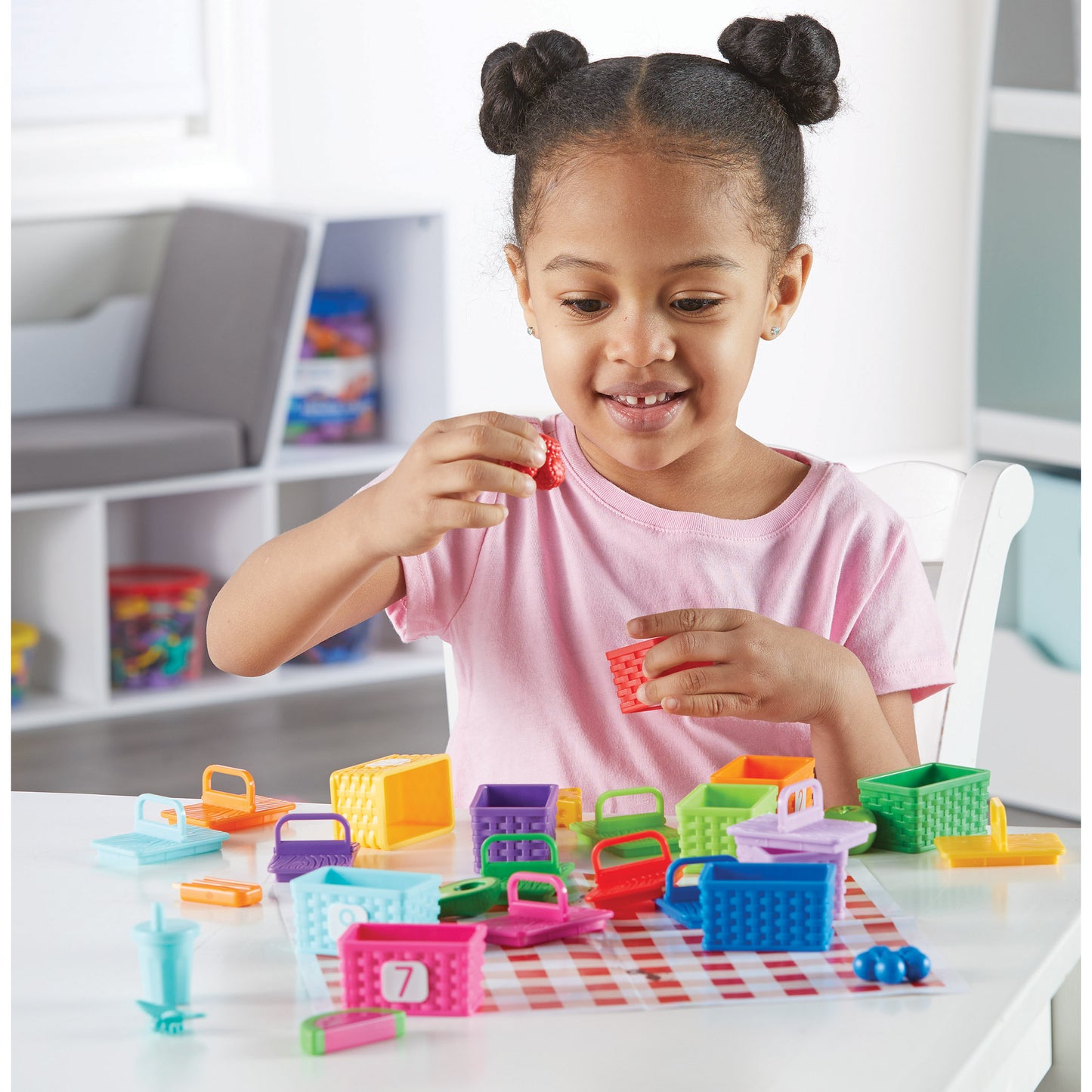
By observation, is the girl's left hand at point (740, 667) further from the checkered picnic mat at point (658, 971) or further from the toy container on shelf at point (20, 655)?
the toy container on shelf at point (20, 655)

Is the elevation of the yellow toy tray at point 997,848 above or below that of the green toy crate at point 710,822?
below

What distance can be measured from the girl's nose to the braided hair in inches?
4.3

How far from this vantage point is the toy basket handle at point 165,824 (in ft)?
2.93

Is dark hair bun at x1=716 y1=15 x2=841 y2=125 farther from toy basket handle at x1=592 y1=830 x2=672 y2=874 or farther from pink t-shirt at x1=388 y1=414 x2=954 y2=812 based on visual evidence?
toy basket handle at x1=592 y1=830 x2=672 y2=874

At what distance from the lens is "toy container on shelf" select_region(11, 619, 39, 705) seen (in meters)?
2.82

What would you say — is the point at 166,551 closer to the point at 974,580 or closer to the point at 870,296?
the point at 870,296

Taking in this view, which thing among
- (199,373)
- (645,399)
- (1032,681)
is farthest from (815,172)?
(645,399)

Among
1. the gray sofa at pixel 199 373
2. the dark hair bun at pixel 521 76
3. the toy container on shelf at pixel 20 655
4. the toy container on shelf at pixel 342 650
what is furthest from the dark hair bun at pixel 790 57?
the toy container on shelf at pixel 342 650

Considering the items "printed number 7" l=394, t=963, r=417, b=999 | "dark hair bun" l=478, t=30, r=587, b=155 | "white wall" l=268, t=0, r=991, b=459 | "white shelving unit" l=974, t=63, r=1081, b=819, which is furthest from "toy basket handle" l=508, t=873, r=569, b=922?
"white wall" l=268, t=0, r=991, b=459

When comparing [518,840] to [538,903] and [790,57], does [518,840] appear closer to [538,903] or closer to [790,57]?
[538,903]

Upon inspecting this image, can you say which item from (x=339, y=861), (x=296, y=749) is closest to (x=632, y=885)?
(x=339, y=861)

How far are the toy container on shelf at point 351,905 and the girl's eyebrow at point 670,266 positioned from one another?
42 cm

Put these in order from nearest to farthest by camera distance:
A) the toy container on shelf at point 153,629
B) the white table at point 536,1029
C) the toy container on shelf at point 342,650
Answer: the white table at point 536,1029 < the toy container on shelf at point 153,629 < the toy container on shelf at point 342,650

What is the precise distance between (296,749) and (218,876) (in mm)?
1815
